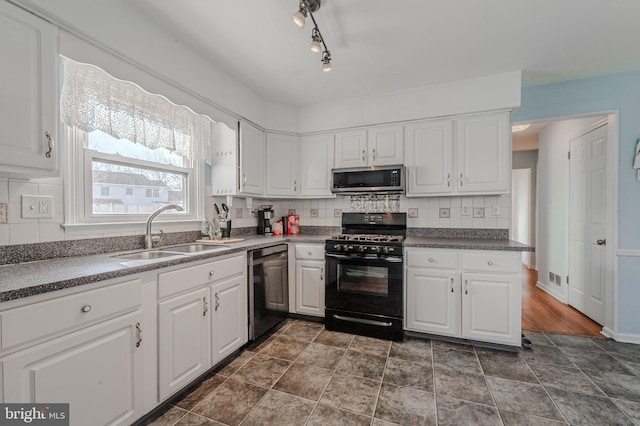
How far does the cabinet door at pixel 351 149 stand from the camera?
10.1 ft

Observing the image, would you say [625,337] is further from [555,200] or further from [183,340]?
[183,340]

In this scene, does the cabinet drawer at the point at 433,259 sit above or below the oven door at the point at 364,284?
above

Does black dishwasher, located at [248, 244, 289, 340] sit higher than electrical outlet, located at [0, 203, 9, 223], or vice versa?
electrical outlet, located at [0, 203, 9, 223]

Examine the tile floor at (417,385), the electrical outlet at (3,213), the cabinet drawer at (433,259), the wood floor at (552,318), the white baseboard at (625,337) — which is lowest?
the wood floor at (552,318)

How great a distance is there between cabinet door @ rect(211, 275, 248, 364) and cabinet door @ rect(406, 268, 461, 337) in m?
1.50

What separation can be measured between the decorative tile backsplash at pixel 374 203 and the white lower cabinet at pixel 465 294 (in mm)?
768

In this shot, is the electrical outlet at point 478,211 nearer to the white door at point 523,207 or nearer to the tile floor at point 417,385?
the tile floor at point 417,385

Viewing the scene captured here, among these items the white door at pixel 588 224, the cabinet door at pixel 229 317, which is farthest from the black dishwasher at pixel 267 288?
the white door at pixel 588 224

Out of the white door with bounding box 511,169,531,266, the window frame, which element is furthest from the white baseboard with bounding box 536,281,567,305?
the window frame

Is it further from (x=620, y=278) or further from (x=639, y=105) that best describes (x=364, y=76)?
(x=620, y=278)

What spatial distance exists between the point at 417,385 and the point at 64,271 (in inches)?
83.8

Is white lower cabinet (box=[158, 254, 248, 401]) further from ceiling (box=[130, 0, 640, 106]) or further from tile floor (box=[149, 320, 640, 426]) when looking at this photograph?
ceiling (box=[130, 0, 640, 106])

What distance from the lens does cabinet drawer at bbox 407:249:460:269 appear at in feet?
7.94

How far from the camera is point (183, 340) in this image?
5.52 ft
